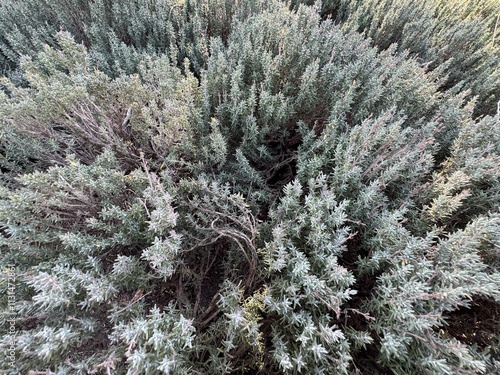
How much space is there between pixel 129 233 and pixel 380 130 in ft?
5.04

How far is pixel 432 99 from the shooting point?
2.01m

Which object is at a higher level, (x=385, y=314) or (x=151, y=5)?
(x=151, y=5)

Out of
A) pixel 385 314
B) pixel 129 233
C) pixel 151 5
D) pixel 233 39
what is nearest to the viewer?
pixel 385 314

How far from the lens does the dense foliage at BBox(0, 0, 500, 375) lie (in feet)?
3.70

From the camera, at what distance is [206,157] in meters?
1.77

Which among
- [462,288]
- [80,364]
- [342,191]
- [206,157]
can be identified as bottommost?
[80,364]

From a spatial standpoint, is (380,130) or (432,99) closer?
(380,130)

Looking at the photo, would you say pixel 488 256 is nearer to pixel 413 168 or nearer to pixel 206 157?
pixel 413 168

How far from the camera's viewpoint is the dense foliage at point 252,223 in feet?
3.70

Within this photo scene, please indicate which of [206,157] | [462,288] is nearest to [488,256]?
[462,288]

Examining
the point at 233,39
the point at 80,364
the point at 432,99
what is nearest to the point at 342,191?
the point at 432,99

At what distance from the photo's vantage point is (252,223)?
5.33ft

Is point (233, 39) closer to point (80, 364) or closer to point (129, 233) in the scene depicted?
point (129, 233)

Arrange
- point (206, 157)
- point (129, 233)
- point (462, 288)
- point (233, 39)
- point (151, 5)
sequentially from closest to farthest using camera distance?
point (462, 288)
point (129, 233)
point (206, 157)
point (233, 39)
point (151, 5)
